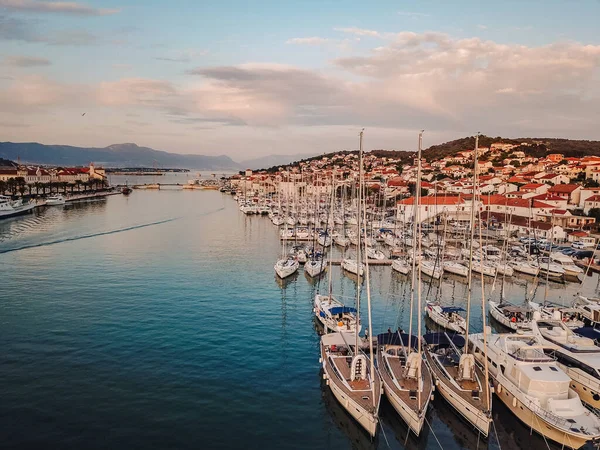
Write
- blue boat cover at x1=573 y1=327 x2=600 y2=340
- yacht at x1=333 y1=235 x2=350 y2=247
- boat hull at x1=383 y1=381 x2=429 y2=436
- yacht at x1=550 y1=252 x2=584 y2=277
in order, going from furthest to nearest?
1. yacht at x1=333 y1=235 x2=350 y2=247
2. yacht at x1=550 y1=252 x2=584 y2=277
3. blue boat cover at x1=573 y1=327 x2=600 y2=340
4. boat hull at x1=383 y1=381 x2=429 y2=436

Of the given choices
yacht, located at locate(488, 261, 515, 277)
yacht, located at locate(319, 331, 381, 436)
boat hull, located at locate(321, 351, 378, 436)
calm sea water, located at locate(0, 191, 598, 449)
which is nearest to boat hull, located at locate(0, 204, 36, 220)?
calm sea water, located at locate(0, 191, 598, 449)

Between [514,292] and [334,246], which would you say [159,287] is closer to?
[334,246]

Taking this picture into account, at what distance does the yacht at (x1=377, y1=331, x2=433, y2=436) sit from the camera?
14125mm

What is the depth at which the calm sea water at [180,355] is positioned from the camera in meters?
14.5

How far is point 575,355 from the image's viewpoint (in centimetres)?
1747

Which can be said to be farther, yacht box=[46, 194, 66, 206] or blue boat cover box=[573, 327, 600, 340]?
yacht box=[46, 194, 66, 206]

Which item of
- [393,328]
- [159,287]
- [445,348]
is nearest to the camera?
[445,348]

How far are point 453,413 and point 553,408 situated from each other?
319 cm

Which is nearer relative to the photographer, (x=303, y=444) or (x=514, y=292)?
(x=303, y=444)

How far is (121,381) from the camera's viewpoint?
17672 millimetres

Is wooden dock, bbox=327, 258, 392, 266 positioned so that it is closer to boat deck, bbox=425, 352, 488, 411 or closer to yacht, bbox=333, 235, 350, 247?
yacht, bbox=333, 235, 350, 247

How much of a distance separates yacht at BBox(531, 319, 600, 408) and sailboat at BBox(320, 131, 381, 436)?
7.20m

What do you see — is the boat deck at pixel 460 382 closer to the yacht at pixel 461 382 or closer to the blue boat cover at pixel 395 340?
the yacht at pixel 461 382

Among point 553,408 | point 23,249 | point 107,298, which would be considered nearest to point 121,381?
point 107,298
